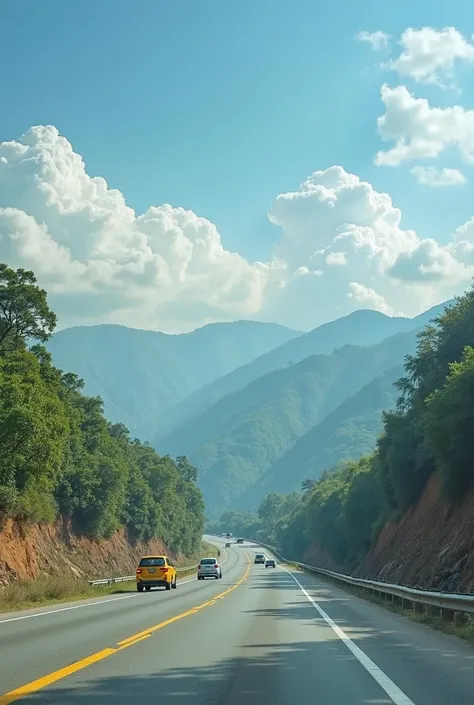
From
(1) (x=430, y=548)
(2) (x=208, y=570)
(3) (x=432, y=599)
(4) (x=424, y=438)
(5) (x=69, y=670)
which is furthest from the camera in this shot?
(2) (x=208, y=570)

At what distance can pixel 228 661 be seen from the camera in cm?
1195

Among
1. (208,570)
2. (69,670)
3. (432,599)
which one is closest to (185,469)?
(208,570)

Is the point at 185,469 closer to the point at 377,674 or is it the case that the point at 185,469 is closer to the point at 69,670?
the point at 69,670

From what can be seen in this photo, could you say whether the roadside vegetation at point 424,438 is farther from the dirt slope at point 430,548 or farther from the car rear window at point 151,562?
the car rear window at point 151,562

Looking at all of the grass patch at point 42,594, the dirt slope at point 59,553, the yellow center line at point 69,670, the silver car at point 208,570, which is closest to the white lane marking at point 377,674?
the yellow center line at point 69,670

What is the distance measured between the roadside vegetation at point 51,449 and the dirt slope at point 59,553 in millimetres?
1116

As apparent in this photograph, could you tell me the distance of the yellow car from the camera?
3934cm

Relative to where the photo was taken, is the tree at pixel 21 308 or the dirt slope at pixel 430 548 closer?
the dirt slope at pixel 430 548

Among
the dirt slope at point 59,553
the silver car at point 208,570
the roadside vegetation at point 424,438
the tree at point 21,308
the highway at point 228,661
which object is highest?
the tree at point 21,308

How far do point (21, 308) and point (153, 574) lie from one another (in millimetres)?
20266

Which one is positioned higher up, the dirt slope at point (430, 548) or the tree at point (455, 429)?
the tree at point (455, 429)

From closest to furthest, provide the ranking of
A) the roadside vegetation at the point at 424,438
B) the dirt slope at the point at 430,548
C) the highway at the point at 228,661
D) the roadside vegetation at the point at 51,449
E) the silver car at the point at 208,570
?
the highway at the point at 228,661 < the dirt slope at the point at 430,548 < the roadside vegetation at the point at 51,449 < the roadside vegetation at the point at 424,438 < the silver car at the point at 208,570

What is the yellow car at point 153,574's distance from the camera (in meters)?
39.3

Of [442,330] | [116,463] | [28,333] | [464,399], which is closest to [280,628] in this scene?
[464,399]
